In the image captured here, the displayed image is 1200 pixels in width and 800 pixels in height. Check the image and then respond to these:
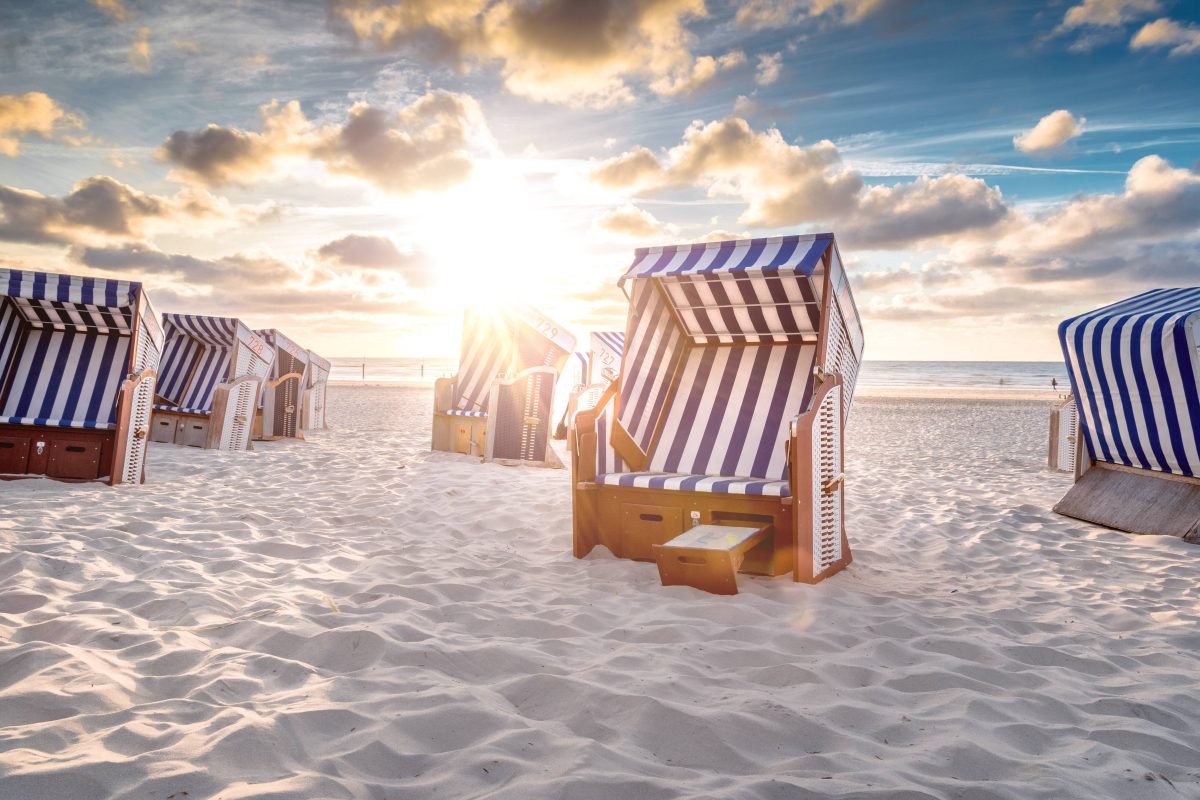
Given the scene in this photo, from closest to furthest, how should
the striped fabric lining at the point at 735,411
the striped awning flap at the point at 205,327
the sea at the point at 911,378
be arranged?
the striped fabric lining at the point at 735,411 → the striped awning flap at the point at 205,327 → the sea at the point at 911,378

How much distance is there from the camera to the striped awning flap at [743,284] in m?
4.82

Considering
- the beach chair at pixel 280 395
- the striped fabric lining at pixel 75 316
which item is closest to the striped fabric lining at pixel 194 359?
the beach chair at pixel 280 395

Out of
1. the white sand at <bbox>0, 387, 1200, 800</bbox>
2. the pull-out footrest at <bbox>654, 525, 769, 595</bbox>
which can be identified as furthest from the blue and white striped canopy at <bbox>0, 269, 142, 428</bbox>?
the pull-out footrest at <bbox>654, 525, 769, 595</bbox>

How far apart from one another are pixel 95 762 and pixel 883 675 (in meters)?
2.98

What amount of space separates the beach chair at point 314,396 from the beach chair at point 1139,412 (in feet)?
40.4

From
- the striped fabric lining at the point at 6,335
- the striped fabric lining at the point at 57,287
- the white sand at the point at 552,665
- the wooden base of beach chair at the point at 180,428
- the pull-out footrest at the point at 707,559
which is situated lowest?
the white sand at the point at 552,665

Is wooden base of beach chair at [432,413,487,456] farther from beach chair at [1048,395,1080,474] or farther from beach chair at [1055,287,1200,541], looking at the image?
beach chair at [1048,395,1080,474]

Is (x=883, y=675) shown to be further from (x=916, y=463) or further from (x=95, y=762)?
(x=916, y=463)

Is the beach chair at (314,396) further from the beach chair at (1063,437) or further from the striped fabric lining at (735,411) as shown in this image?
the beach chair at (1063,437)

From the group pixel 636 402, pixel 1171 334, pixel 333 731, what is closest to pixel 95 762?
pixel 333 731

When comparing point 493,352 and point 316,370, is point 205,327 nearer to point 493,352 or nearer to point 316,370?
point 316,370

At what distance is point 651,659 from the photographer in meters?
3.22

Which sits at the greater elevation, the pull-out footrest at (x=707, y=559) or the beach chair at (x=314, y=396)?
the beach chair at (x=314, y=396)

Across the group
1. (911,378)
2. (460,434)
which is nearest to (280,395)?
(460,434)
